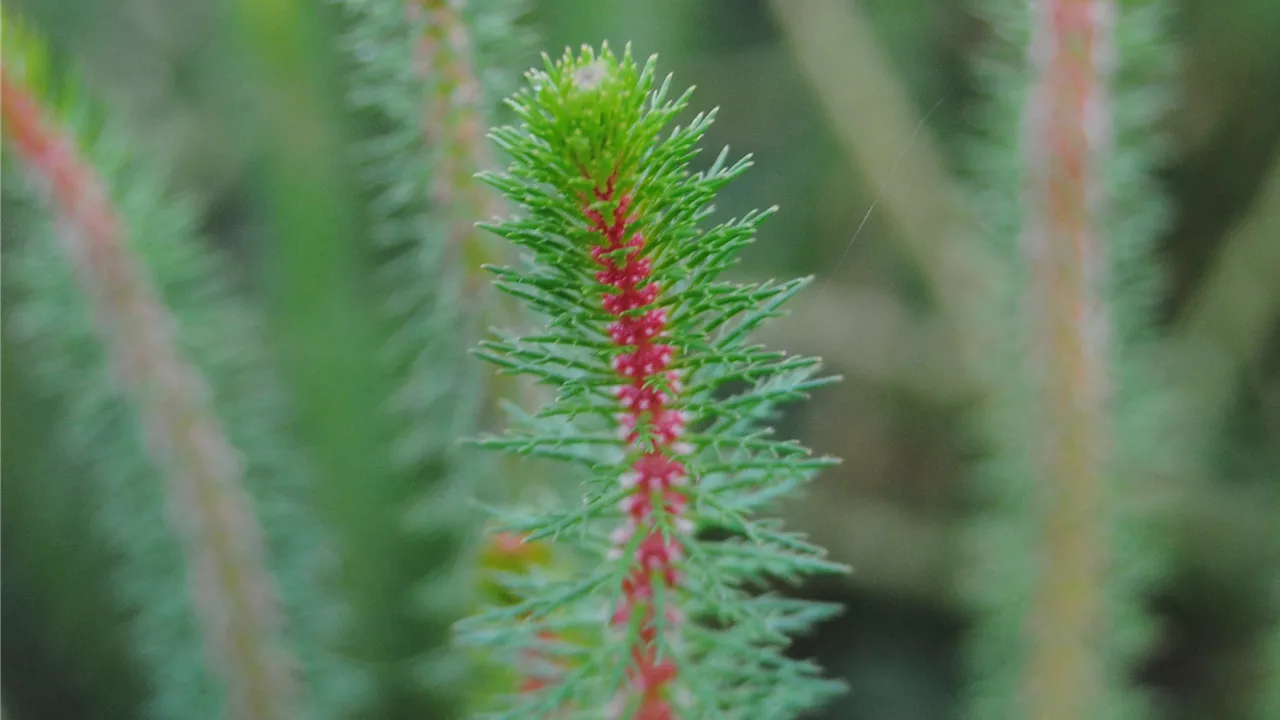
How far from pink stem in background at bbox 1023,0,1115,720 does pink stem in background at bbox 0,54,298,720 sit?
1.21 ft

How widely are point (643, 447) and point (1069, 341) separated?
27 centimetres

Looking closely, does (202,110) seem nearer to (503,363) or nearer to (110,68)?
(110,68)

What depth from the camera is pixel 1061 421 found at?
491 millimetres

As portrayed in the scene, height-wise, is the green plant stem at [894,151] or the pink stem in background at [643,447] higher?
the green plant stem at [894,151]

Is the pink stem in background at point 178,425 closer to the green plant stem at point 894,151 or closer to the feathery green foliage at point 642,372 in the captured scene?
the feathery green foliage at point 642,372

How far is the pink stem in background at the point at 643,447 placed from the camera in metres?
0.26

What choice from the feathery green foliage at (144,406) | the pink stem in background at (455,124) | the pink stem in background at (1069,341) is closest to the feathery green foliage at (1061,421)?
the pink stem in background at (1069,341)

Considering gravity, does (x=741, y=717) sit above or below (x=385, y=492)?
below

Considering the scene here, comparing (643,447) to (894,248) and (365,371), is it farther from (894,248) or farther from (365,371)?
(894,248)

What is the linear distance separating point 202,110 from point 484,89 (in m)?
0.47

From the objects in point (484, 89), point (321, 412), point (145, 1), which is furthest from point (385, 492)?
point (145, 1)

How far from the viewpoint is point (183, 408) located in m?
0.51

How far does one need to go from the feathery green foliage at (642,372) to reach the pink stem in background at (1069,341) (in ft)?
0.64

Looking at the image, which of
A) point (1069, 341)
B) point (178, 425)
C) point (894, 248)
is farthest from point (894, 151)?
point (178, 425)
